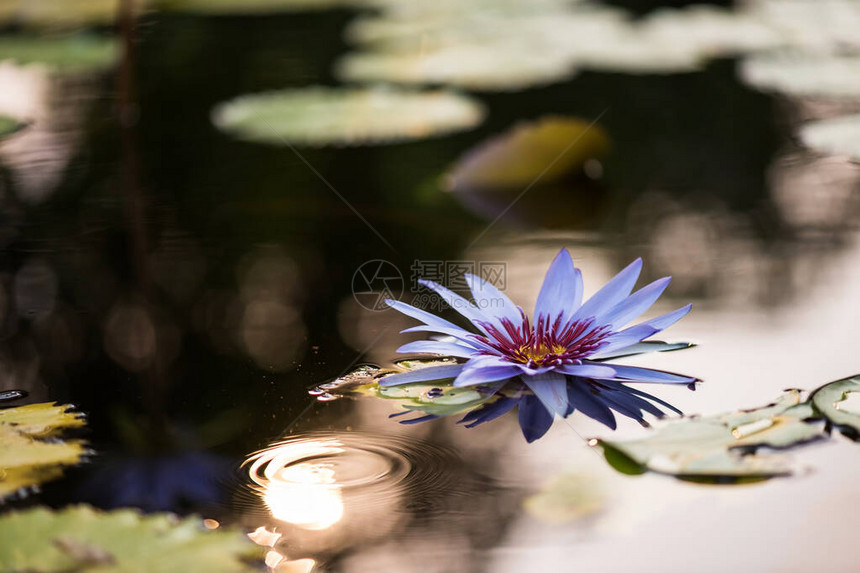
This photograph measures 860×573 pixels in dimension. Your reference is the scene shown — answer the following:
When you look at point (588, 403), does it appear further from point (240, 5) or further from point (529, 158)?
point (240, 5)

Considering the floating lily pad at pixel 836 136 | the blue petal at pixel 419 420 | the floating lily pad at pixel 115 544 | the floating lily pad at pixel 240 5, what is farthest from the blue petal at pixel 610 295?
the floating lily pad at pixel 240 5

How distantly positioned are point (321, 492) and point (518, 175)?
1.10 meters

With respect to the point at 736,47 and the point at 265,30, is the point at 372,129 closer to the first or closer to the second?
the point at 736,47

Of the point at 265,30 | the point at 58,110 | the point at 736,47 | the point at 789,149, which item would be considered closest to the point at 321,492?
the point at 789,149

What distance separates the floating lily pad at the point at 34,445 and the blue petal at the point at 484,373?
37 cm

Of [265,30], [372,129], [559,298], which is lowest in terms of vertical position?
[559,298]

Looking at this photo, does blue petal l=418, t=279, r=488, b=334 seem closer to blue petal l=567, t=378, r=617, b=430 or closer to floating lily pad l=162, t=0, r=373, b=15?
blue petal l=567, t=378, r=617, b=430

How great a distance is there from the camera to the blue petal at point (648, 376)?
2.90 feet

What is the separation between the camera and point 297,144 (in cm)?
200

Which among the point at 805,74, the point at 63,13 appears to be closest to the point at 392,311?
the point at 805,74

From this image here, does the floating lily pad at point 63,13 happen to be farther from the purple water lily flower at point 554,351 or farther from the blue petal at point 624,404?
the blue petal at point 624,404

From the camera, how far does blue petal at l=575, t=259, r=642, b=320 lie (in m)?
0.97

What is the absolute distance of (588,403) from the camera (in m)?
0.85
